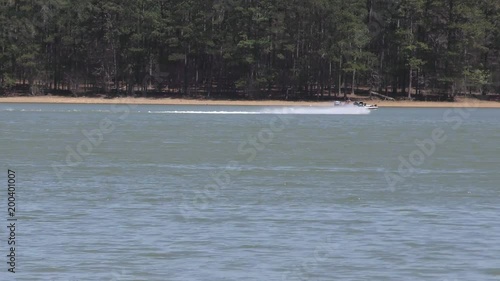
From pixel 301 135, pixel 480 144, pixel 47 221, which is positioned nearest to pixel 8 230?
pixel 47 221

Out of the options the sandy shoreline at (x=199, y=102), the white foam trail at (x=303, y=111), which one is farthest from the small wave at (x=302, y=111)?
the sandy shoreline at (x=199, y=102)

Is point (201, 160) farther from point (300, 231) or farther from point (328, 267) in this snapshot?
point (328, 267)

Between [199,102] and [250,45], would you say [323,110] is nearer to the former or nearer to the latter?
[250,45]

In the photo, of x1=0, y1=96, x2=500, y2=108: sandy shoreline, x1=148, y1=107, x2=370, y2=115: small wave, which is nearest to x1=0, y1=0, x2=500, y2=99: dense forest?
x1=0, y1=96, x2=500, y2=108: sandy shoreline

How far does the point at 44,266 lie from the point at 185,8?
324ft

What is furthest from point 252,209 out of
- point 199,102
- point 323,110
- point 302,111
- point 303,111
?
point 199,102

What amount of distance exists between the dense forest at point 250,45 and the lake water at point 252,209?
59840 millimetres

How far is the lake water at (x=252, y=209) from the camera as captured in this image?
64.0ft

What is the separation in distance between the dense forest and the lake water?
196ft

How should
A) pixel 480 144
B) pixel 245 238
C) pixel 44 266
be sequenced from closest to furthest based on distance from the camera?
pixel 44 266, pixel 245 238, pixel 480 144

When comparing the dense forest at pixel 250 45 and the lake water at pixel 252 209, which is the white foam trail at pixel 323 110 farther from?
the lake water at pixel 252 209

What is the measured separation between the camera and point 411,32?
11756 centimetres

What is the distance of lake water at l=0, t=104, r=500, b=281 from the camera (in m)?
19.5

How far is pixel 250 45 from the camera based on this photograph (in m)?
115
